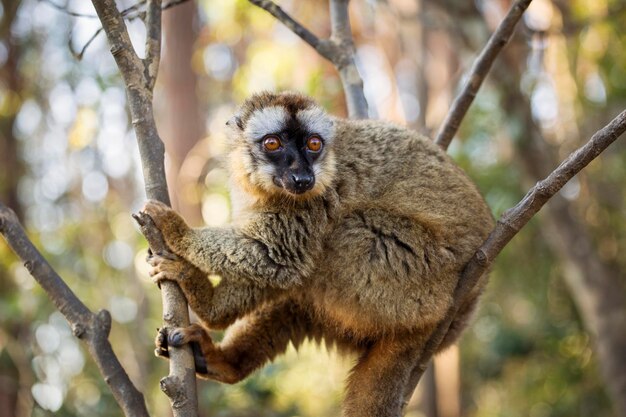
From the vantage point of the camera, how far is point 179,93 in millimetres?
12422

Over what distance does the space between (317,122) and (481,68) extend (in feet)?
4.18

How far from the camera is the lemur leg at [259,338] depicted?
4847mm

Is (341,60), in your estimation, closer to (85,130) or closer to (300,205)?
(300,205)

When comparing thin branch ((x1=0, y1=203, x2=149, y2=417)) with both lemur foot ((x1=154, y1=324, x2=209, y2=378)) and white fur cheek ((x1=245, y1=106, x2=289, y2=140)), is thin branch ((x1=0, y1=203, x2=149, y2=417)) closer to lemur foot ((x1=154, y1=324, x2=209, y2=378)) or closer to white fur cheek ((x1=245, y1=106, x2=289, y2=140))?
lemur foot ((x1=154, y1=324, x2=209, y2=378))

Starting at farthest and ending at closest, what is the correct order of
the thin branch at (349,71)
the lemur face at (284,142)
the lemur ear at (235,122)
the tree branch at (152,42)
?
the thin branch at (349,71)
the lemur ear at (235,122)
the lemur face at (284,142)
the tree branch at (152,42)

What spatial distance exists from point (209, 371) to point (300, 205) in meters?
1.22

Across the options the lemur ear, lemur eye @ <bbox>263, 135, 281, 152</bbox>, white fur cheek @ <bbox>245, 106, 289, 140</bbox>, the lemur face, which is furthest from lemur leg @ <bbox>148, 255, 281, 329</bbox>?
the lemur ear

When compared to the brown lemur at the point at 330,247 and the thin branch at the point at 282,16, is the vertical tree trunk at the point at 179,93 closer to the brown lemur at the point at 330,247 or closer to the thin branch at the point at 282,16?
the thin branch at the point at 282,16

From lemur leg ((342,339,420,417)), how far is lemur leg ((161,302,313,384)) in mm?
643

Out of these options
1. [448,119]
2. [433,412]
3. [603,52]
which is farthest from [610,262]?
[448,119]

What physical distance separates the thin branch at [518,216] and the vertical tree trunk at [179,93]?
723 cm

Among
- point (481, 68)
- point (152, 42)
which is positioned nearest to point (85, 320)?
point (152, 42)

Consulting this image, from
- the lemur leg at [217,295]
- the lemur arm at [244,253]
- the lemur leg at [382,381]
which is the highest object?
the lemur arm at [244,253]

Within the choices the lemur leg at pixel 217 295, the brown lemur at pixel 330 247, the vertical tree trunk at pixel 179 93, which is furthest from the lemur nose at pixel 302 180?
the vertical tree trunk at pixel 179 93
